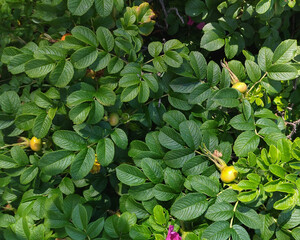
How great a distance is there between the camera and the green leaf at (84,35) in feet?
3.72

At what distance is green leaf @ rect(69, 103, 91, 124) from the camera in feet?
3.55

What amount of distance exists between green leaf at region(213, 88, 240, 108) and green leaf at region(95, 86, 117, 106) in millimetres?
368

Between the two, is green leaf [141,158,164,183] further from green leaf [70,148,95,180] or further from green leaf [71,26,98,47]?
green leaf [71,26,98,47]

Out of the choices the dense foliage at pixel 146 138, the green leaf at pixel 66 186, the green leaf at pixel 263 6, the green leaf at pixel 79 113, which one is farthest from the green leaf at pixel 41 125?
the green leaf at pixel 263 6

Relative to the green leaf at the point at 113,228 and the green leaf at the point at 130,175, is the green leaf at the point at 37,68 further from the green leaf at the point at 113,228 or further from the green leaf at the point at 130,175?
the green leaf at the point at 113,228

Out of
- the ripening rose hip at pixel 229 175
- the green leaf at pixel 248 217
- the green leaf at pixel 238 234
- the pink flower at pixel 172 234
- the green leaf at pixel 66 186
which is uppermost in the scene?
the ripening rose hip at pixel 229 175

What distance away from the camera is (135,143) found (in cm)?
128

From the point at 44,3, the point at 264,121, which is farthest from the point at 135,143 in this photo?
the point at 44,3

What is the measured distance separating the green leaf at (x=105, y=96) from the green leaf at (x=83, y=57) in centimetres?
11

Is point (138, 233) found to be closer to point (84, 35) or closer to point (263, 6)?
point (84, 35)

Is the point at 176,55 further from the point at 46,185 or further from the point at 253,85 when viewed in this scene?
the point at 46,185

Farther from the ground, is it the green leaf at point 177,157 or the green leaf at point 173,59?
the green leaf at point 173,59

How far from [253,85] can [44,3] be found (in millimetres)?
942

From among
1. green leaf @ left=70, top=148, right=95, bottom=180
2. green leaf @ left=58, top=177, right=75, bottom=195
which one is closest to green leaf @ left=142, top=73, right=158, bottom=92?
green leaf @ left=70, top=148, right=95, bottom=180
